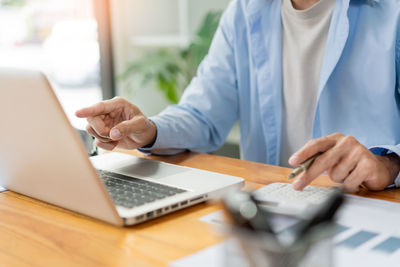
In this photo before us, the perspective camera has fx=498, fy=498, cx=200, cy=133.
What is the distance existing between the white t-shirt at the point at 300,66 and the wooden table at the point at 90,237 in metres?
0.51

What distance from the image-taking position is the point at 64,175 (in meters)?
0.74

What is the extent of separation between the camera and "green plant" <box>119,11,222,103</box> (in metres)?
3.07

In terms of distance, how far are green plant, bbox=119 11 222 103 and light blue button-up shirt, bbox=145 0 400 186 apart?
1.60 meters

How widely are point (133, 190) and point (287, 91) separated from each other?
685 millimetres

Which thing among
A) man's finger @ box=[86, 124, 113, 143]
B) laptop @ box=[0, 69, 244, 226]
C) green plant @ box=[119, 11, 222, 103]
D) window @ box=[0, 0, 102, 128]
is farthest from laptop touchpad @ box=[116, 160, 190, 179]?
window @ box=[0, 0, 102, 128]

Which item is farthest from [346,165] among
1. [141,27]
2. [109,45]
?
[109,45]

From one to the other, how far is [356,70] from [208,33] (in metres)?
1.91

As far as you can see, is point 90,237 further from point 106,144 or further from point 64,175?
point 106,144

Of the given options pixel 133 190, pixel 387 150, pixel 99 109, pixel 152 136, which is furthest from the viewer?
pixel 152 136

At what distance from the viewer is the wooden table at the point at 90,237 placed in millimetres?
647

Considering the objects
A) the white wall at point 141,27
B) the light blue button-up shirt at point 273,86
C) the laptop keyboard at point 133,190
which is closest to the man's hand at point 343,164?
the light blue button-up shirt at point 273,86

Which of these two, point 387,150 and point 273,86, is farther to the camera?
point 273,86

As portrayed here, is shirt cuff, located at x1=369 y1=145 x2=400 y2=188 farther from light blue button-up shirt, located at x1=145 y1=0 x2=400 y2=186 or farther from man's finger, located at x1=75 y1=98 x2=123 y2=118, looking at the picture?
man's finger, located at x1=75 y1=98 x2=123 y2=118

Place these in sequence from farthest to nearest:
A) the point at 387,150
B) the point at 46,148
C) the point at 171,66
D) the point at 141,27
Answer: the point at 141,27
the point at 171,66
the point at 387,150
the point at 46,148
